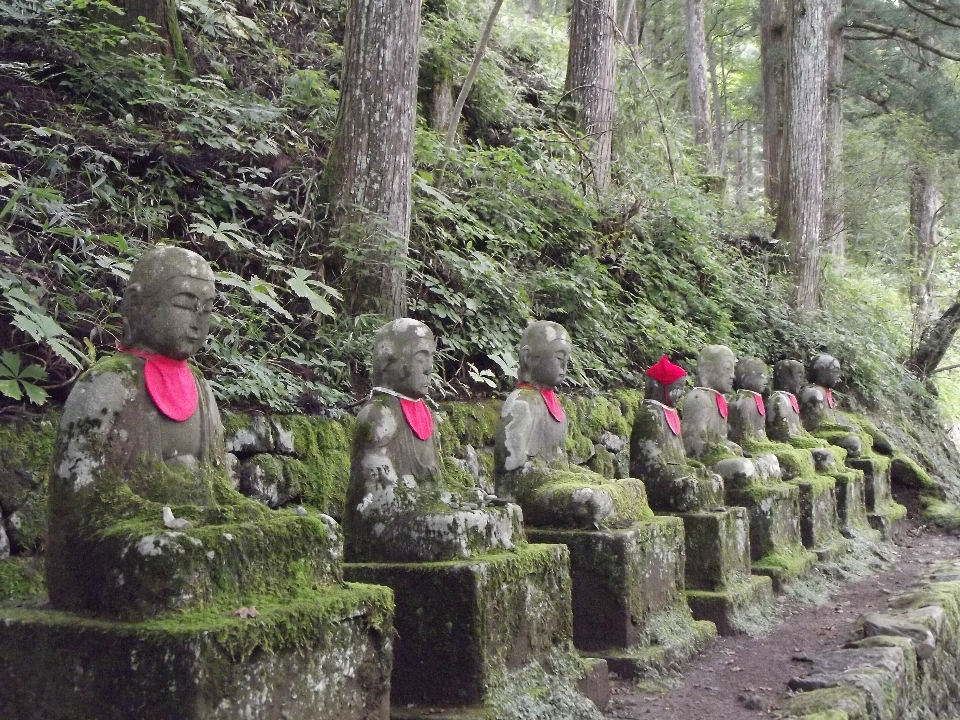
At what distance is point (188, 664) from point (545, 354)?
329 cm

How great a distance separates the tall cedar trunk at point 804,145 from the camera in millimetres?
14453

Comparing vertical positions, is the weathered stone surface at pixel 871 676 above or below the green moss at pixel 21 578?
below

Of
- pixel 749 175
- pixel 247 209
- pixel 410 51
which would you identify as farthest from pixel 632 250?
pixel 749 175

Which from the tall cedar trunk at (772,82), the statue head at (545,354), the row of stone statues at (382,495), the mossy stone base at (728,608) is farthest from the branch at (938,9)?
the statue head at (545,354)

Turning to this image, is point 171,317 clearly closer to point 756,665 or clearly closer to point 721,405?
point 756,665

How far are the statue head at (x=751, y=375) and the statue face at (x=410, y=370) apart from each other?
5.47m

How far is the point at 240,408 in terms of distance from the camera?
506cm

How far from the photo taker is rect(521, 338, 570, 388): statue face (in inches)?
227

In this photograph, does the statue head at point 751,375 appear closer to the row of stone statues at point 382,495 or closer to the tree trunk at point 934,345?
the row of stone statues at point 382,495

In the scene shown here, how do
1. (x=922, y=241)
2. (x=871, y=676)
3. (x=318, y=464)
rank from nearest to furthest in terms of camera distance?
1. (x=871, y=676)
2. (x=318, y=464)
3. (x=922, y=241)

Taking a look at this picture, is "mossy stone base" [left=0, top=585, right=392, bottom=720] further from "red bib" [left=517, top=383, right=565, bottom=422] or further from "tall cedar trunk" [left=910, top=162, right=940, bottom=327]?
"tall cedar trunk" [left=910, top=162, right=940, bottom=327]

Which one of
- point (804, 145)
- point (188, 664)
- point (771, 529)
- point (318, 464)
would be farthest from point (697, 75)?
point (188, 664)

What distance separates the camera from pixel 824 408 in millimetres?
12062

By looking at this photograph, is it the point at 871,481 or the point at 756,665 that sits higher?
the point at 871,481
